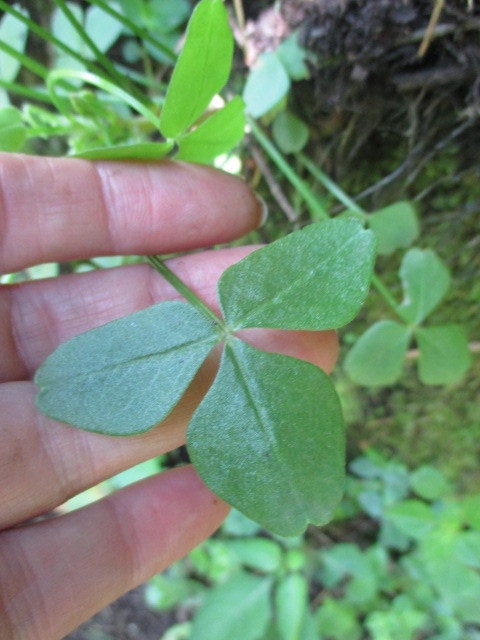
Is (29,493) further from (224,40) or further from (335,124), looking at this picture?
(335,124)

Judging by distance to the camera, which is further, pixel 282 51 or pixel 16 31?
pixel 16 31

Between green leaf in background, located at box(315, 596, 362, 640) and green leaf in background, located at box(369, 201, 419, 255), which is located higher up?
green leaf in background, located at box(369, 201, 419, 255)

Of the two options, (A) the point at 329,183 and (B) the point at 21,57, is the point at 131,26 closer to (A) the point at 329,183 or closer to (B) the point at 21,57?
(B) the point at 21,57

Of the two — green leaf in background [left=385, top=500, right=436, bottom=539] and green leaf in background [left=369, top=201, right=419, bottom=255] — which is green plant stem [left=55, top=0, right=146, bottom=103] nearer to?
green leaf in background [left=369, top=201, right=419, bottom=255]

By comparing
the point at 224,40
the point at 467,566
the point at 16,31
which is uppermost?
the point at 16,31

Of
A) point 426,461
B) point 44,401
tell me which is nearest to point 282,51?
point 44,401

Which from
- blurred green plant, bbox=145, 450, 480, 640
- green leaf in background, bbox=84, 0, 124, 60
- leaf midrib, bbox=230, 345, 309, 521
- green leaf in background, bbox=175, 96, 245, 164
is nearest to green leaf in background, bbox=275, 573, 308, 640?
blurred green plant, bbox=145, 450, 480, 640
